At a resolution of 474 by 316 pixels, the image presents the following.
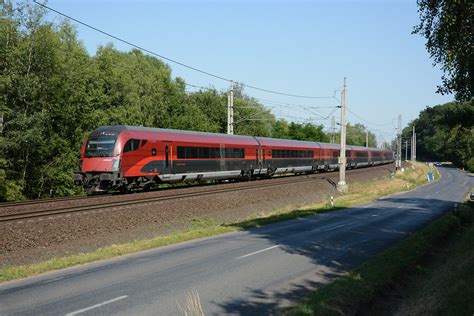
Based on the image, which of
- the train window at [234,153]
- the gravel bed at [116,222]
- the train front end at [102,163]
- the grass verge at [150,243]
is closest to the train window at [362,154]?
the grass verge at [150,243]

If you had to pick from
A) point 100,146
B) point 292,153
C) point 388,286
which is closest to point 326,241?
point 388,286

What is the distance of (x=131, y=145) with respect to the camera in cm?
2445

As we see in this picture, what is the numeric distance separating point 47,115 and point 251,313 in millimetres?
25025

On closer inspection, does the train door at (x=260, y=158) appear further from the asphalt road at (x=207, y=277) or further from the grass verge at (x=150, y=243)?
the asphalt road at (x=207, y=277)

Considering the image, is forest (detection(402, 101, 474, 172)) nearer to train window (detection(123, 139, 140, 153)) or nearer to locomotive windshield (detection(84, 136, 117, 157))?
train window (detection(123, 139, 140, 153))

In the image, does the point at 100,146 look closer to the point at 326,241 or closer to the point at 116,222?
the point at 116,222

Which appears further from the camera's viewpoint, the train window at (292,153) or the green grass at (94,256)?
the train window at (292,153)

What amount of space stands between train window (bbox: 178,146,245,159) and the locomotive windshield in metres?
5.07

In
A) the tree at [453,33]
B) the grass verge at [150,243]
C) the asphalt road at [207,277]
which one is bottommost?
the grass verge at [150,243]

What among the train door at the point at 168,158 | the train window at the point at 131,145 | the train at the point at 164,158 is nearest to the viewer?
the train at the point at 164,158

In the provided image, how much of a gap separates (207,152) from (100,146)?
8437 millimetres

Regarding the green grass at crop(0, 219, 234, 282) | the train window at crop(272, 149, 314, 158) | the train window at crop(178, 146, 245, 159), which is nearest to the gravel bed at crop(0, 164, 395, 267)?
the green grass at crop(0, 219, 234, 282)

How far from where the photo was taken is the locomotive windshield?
23.8 metres

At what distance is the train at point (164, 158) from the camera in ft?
78.5
